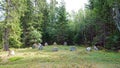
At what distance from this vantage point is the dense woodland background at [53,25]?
3425 cm

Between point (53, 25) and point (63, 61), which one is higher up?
point (53, 25)

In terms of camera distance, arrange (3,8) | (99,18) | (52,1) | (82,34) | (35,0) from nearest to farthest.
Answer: (3,8) → (99,18) → (82,34) → (35,0) → (52,1)

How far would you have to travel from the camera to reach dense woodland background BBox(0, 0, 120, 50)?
3425 centimetres

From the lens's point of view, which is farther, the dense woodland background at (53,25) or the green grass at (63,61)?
the dense woodland background at (53,25)

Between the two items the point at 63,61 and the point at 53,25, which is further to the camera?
the point at 53,25

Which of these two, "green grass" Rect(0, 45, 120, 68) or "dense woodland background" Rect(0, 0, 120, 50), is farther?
"dense woodland background" Rect(0, 0, 120, 50)

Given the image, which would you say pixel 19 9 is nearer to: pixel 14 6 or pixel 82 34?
pixel 14 6

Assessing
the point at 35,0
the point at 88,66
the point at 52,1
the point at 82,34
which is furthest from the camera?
the point at 52,1

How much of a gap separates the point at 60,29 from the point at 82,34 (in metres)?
5.43

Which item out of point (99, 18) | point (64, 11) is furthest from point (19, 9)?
point (64, 11)

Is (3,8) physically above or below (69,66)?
above

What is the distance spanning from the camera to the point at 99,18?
122ft

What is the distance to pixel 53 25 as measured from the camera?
53.0 metres

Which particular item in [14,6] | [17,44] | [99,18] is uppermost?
[14,6]
